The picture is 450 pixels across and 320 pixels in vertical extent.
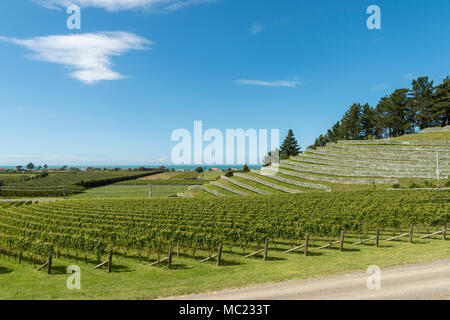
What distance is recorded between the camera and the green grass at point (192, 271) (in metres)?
14.7

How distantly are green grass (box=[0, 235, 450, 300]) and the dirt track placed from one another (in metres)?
1.01

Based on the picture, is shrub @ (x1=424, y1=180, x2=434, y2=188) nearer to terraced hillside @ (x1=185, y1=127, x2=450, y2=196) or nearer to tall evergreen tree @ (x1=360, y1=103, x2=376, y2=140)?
terraced hillside @ (x1=185, y1=127, x2=450, y2=196)

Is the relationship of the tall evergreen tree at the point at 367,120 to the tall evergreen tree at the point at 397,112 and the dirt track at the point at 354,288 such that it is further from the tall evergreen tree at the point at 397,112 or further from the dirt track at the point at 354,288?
the dirt track at the point at 354,288

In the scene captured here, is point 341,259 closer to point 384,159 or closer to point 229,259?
point 229,259

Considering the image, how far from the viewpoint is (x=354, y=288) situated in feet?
45.3

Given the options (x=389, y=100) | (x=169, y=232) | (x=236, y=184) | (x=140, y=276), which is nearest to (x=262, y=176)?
(x=236, y=184)

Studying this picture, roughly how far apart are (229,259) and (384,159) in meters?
72.2

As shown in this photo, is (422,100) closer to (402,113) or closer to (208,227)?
(402,113)

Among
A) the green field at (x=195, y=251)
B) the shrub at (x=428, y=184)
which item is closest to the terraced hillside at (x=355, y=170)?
the shrub at (x=428, y=184)

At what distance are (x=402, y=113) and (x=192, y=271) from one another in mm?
134982

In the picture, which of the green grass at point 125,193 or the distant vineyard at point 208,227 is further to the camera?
the green grass at point 125,193

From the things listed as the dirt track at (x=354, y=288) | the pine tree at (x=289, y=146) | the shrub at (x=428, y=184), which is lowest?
the dirt track at (x=354, y=288)

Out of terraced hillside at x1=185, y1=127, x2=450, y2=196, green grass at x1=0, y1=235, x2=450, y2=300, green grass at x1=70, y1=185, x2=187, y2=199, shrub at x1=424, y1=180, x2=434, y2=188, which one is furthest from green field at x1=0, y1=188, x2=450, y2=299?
green grass at x1=70, y1=185, x2=187, y2=199

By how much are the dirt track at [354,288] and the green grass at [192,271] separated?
101cm
